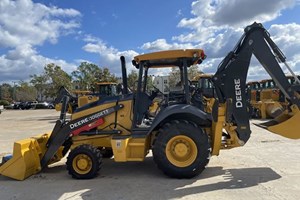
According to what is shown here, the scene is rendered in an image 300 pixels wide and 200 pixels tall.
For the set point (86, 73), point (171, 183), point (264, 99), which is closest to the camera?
point (171, 183)

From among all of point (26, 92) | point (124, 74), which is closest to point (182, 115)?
point (124, 74)

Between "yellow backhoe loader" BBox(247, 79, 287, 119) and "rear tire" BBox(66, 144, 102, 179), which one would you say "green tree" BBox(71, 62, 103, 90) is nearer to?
"yellow backhoe loader" BBox(247, 79, 287, 119)

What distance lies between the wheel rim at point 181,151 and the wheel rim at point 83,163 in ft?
5.41

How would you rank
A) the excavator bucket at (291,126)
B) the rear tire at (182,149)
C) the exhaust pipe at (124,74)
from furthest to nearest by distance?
the exhaust pipe at (124,74), the excavator bucket at (291,126), the rear tire at (182,149)

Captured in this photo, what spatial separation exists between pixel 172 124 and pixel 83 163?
79.1 inches

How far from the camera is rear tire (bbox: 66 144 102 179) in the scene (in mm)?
7219

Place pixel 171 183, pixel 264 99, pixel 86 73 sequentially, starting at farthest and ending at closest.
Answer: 1. pixel 86 73
2. pixel 264 99
3. pixel 171 183

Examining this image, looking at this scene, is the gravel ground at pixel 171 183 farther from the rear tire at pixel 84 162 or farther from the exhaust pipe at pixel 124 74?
the exhaust pipe at pixel 124 74

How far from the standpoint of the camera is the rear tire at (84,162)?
23.7 ft

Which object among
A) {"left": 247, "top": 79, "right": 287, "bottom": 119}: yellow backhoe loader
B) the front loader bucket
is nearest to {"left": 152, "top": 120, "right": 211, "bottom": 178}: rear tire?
the front loader bucket

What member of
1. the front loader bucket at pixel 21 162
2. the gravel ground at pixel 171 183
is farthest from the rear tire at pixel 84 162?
the front loader bucket at pixel 21 162

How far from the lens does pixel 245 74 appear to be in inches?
290

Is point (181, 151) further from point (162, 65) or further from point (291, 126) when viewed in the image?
point (291, 126)

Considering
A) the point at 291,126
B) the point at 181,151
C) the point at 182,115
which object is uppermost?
the point at 182,115
